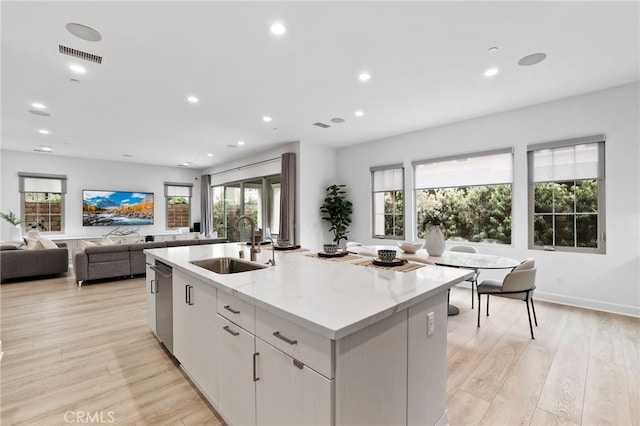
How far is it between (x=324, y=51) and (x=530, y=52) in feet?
6.40

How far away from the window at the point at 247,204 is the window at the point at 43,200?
12.6 ft

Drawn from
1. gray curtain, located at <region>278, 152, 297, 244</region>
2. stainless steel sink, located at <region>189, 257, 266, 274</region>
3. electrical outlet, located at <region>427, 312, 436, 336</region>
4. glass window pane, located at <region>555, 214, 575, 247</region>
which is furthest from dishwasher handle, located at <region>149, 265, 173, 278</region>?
glass window pane, located at <region>555, 214, 575, 247</region>

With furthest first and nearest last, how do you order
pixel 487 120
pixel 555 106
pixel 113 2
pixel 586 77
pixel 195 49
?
1. pixel 487 120
2. pixel 555 106
3. pixel 586 77
4. pixel 195 49
5. pixel 113 2

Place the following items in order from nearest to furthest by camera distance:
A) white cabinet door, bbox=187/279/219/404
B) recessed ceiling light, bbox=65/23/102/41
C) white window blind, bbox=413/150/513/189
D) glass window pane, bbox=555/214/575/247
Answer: white cabinet door, bbox=187/279/219/404, recessed ceiling light, bbox=65/23/102/41, glass window pane, bbox=555/214/575/247, white window blind, bbox=413/150/513/189

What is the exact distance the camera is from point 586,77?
10.7ft

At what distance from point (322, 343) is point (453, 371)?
180 centimetres

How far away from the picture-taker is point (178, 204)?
950 cm

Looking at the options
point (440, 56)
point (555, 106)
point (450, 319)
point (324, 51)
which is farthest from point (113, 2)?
point (555, 106)

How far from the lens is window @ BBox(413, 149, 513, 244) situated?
4.54m

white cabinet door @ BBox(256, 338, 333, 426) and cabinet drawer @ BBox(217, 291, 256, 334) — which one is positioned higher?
cabinet drawer @ BBox(217, 291, 256, 334)

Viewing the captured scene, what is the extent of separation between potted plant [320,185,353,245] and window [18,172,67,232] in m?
6.89

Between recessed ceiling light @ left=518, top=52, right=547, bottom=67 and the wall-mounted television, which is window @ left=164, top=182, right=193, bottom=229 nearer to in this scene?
the wall-mounted television

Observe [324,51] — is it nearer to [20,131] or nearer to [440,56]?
[440,56]

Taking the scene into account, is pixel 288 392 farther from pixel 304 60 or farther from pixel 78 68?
pixel 78 68
